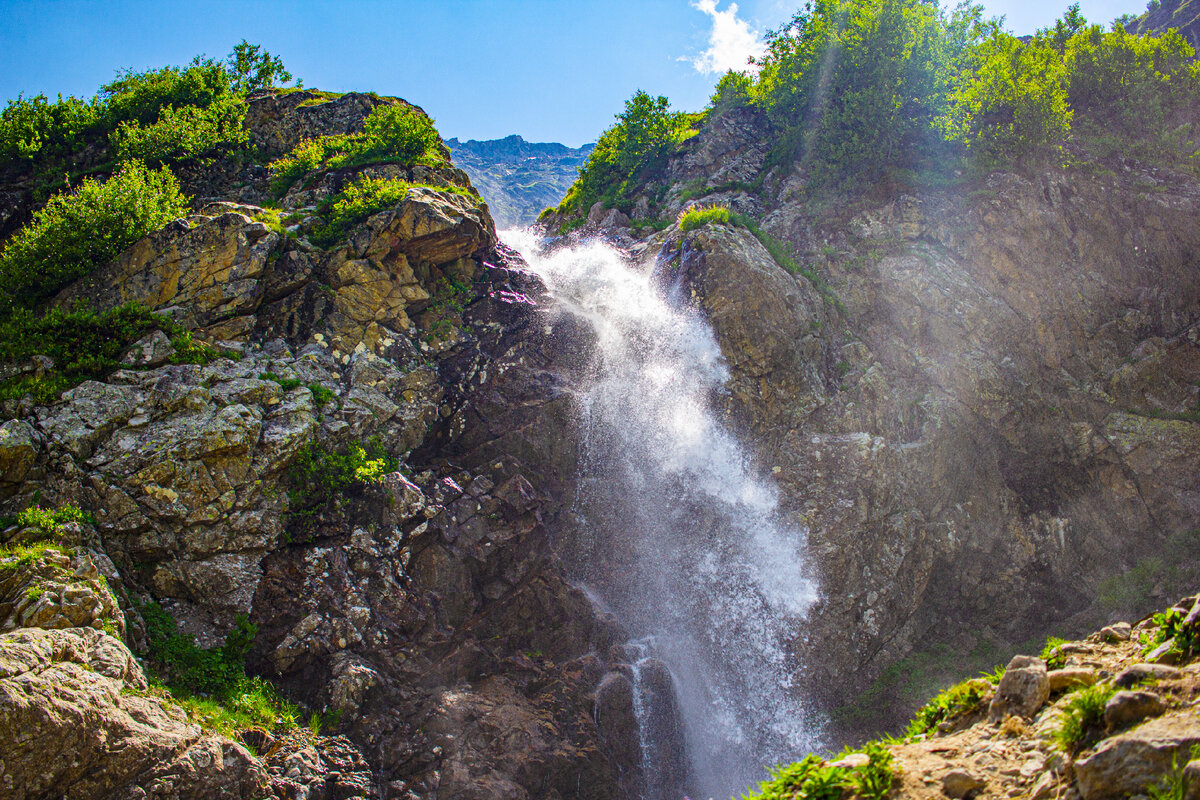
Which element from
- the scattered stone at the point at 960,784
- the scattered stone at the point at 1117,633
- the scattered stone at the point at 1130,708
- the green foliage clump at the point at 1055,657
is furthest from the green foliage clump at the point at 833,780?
the scattered stone at the point at 1117,633

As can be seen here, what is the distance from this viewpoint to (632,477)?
21656 mm

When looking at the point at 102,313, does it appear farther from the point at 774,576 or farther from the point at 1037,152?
the point at 1037,152

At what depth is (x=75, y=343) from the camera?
15891 millimetres

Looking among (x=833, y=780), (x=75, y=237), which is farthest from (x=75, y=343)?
(x=833, y=780)

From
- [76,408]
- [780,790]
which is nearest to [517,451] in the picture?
[76,408]

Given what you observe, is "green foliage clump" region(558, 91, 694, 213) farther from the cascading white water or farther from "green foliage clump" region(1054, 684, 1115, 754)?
"green foliage clump" region(1054, 684, 1115, 754)

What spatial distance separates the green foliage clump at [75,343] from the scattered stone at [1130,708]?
65.7 ft

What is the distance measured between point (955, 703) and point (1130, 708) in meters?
3.01

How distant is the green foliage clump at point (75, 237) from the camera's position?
18.2 m

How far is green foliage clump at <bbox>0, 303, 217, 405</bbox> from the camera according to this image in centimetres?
1475

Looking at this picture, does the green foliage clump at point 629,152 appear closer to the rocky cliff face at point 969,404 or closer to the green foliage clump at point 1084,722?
the rocky cliff face at point 969,404

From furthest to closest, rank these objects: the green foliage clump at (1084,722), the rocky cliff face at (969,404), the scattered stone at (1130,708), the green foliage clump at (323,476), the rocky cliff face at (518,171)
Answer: the rocky cliff face at (518,171) < the rocky cliff face at (969,404) < the green foliage clump at (323,476) < the green foliage clump at (1084,722) < the scattered stone at (1130,708)

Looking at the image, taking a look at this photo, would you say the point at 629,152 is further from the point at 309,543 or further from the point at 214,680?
the point at 214,680

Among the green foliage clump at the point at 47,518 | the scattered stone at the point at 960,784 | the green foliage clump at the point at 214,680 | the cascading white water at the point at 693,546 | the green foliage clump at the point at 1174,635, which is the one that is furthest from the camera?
the cascading white water at the point at 693,546
